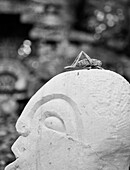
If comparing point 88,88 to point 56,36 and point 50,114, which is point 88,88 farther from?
point 56,36

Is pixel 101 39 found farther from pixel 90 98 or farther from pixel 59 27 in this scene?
pixel 90 98

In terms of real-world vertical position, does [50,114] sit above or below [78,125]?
above

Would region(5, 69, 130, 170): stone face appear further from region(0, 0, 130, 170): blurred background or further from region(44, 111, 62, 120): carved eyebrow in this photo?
region(0, 0, 130, 170): blurred background

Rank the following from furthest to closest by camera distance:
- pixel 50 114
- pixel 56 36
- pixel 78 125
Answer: pixel 56 36 → pixel 50 114 → pixel 78 125

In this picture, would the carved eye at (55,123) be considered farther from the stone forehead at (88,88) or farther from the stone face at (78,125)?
the stone forehead at (88,88)

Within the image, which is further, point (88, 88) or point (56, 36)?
point (56, 36)

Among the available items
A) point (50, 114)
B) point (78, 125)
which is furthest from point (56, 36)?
point (78, 125)

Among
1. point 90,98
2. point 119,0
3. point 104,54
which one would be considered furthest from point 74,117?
point 119,0

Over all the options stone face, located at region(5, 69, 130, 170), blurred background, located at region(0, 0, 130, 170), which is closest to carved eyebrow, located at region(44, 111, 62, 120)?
stone face, located at region(5, 69, 130, 170)
